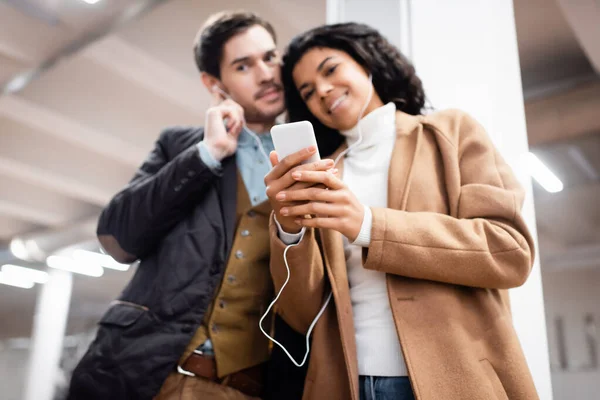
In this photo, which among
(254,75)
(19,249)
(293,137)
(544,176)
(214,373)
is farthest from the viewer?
(19,249)

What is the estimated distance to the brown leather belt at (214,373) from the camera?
1311 millimetres

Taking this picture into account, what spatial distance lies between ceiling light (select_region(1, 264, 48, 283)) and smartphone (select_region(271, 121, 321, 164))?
8.91 metres

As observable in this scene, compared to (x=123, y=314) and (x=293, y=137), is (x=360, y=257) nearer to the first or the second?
(x=293, y=137)

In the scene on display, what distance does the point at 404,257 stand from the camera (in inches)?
42.9

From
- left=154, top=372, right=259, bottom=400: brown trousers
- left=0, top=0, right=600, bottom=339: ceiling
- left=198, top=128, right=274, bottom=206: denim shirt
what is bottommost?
left=154, top=372, right=259, bottom=400: brown trousers

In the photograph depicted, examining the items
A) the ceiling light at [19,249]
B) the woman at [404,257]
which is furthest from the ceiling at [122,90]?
the woman at [404,257]

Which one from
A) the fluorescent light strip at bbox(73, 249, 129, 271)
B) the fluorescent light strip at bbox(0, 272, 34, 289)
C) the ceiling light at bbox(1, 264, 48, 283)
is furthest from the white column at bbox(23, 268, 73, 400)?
the fluorescent light strip at bbox(0, 272, 34, 289)

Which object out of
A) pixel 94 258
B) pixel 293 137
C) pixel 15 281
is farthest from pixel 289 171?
pixel 15 281

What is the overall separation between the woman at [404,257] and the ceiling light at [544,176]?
411 cm

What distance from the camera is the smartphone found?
1.04 m

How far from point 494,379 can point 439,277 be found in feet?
→ 0.70

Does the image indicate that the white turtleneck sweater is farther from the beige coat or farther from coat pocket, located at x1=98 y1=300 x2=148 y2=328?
coat pocket, located at x1=98 y1=300 x2=148 y2=328

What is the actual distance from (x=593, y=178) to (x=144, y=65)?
4.87m

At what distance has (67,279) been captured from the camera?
8430mm
